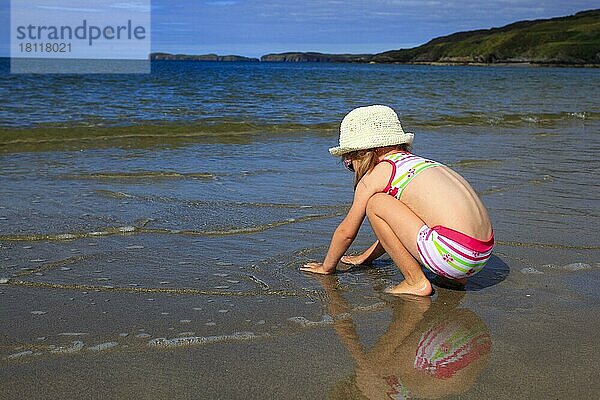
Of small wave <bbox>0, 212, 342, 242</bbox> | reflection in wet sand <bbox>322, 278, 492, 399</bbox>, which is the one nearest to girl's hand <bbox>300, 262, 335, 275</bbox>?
reflection in wet sand <bbox>322, 278, 492, 399</bbox>

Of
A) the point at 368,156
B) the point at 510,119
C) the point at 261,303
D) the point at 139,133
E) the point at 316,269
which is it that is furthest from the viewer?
the point at 510,119

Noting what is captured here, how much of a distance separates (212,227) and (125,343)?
211 centimetres

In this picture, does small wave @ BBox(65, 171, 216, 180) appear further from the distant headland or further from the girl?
the distant headland

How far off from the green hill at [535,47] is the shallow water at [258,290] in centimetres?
9564

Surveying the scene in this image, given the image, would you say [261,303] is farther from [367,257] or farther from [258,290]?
[367,257]

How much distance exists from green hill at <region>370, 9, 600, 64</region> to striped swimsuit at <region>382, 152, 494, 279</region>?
97890 mm

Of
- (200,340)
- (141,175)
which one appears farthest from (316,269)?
(141,175)

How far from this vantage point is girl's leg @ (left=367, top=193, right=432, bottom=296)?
3666 mm

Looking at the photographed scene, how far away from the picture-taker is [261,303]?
352 cm

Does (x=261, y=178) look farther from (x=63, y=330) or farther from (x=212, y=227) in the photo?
(x=63, y=330)

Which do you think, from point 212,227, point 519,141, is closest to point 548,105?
point 519,141

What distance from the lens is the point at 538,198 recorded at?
6254 millimetres

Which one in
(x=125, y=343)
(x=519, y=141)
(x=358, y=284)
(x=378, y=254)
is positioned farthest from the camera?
(x=519, y=141)

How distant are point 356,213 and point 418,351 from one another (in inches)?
43.0
